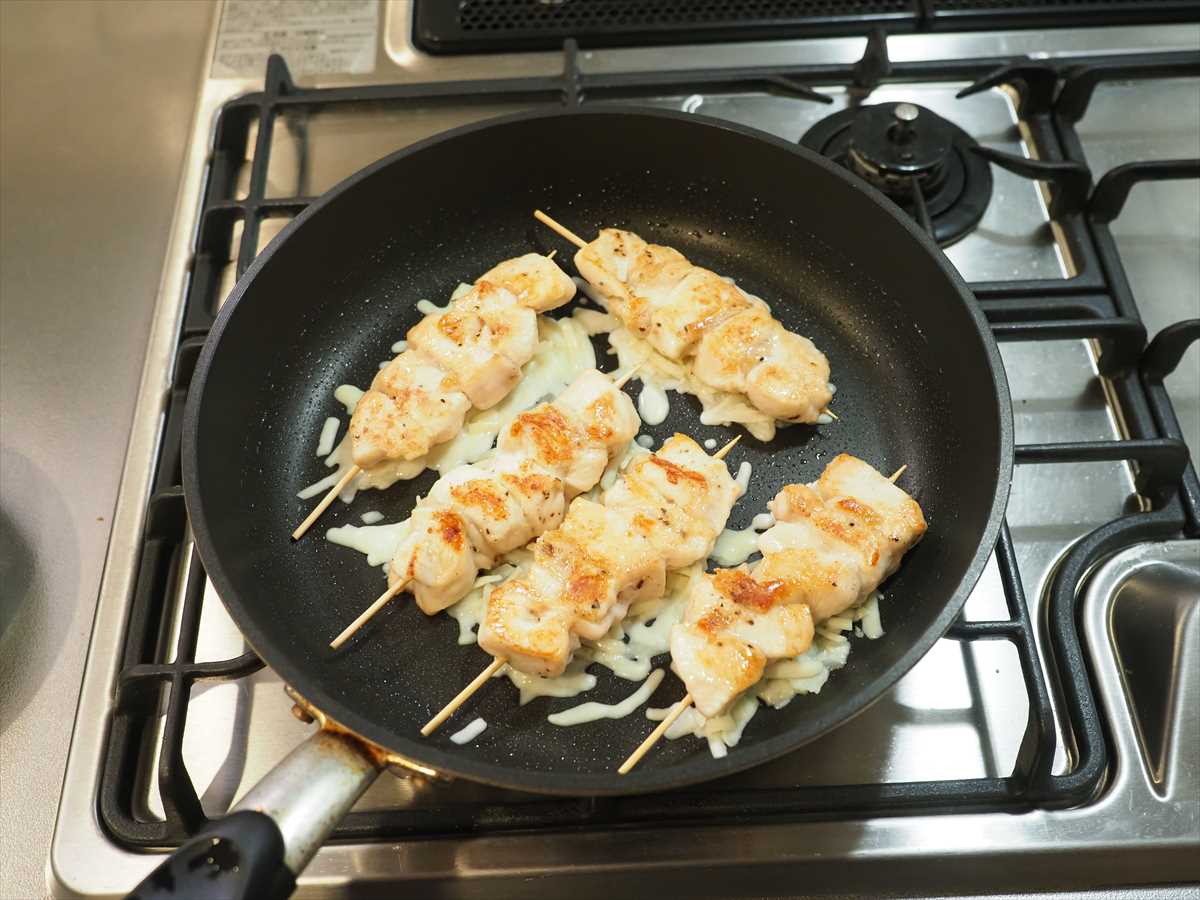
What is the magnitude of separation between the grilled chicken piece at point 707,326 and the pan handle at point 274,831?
1135 millimetres

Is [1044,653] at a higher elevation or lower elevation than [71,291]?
lower

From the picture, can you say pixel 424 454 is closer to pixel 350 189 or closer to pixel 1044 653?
pixel 350 189

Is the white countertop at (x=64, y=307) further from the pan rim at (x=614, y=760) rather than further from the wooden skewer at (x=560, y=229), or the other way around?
the wooden skewer at (x=560, y=229)

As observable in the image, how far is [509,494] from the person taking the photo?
81.4 inches

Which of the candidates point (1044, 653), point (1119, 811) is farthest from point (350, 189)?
point (1119, 811)

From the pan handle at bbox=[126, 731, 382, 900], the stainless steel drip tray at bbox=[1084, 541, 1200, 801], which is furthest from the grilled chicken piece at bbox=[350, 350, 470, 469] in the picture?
the stainless steel drip tray at bbox=[1084, 541, 1200, 801]

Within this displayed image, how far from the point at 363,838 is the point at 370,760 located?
0.25 m

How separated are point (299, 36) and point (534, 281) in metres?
1.23

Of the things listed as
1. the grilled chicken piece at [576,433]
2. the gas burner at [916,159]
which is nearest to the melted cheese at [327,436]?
the grilled chicken piece at [576,433]

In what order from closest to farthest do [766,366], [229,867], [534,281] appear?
[229,867] → [766,366] → [534,281]

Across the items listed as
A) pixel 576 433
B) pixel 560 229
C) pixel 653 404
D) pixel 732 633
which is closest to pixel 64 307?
pixel 560 229

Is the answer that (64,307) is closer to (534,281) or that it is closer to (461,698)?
(534,281)

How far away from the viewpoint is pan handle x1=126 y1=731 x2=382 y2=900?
4.63 ft

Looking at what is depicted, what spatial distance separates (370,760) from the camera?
163 cm
